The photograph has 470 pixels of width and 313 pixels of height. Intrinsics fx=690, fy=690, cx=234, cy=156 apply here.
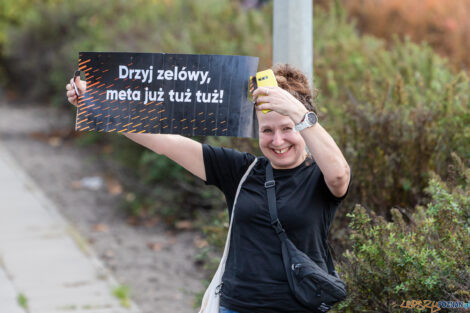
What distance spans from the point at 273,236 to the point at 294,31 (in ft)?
4.79

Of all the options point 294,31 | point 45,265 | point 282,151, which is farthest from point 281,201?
point 45,265

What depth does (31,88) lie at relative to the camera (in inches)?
544

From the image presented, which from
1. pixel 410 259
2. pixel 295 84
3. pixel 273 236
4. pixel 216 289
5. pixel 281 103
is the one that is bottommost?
pixel 216 289

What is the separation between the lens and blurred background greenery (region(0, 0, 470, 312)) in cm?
311

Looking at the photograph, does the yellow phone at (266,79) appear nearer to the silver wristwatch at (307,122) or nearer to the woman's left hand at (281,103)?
the woman's left hand at (281,103)

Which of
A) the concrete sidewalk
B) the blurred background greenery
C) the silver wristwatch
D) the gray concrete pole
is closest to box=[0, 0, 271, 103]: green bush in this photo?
the blurred background greenery

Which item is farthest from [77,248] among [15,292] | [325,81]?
[325,81]

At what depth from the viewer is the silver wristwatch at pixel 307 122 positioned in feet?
8.18

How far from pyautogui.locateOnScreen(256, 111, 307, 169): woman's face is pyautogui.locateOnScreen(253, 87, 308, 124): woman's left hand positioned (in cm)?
16

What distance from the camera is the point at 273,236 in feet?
8.80

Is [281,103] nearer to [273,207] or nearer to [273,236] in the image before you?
[273,207]

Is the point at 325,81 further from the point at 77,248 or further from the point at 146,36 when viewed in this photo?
the point at 146,36

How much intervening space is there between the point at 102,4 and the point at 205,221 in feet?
22.2

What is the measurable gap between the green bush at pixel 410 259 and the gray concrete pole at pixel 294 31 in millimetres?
984
